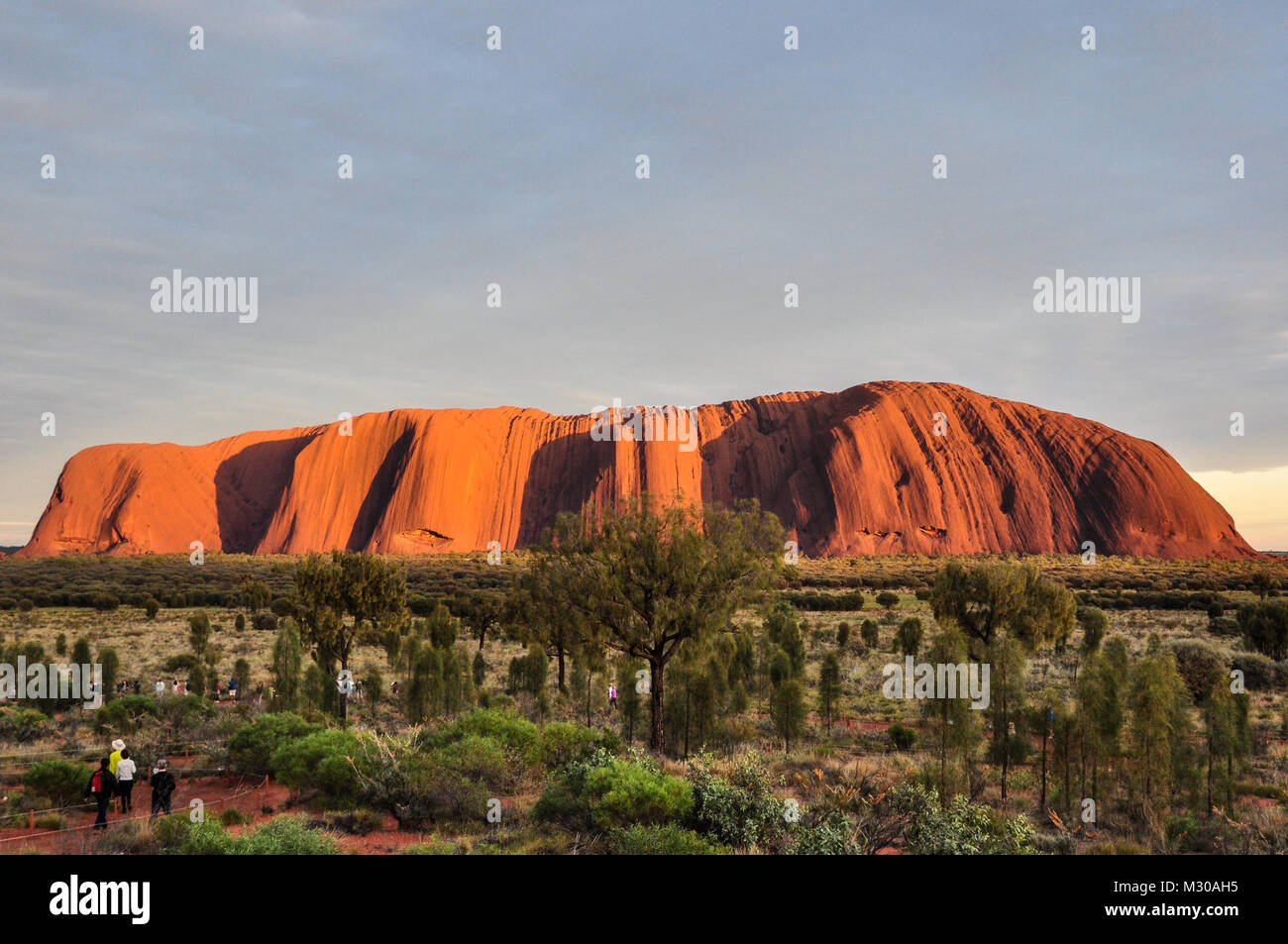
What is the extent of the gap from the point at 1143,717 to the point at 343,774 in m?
13.3

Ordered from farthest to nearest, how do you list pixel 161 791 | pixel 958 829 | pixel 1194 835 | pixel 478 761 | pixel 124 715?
1. pixel 124 715
2. pixel 478 761
3. pixel 161 791
4. pixel 1194 835
5. pixel 958 829

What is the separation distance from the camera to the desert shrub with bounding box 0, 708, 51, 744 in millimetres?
18547

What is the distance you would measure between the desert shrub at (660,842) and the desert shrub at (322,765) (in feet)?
18.2

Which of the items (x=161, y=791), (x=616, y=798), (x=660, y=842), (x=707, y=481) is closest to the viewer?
(x=660, y=842)

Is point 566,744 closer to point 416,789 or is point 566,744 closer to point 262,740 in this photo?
point 416,789

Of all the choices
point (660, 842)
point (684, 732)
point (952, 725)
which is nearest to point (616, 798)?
point (660, 842)

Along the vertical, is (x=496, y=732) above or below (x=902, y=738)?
above

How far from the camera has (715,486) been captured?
389ft

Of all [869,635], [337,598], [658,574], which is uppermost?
[658,574]

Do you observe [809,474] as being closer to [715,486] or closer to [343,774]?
[715,486]

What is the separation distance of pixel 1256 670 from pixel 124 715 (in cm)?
3237

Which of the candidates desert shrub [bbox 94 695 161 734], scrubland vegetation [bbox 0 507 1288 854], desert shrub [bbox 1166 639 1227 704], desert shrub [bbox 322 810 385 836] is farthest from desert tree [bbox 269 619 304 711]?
desert shrub [bbox 1166 639 1227 704]

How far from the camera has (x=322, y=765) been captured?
13758mm

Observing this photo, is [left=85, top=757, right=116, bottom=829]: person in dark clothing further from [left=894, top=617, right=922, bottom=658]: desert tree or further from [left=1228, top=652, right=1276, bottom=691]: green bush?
[left=1228, top=652, right=1276, bottom=691]: green bush
